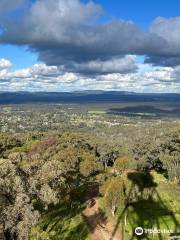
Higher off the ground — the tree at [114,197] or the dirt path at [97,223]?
the tree at [114,197]

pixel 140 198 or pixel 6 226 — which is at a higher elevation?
pixel 6 226

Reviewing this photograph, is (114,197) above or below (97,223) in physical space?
above

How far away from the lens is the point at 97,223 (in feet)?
204

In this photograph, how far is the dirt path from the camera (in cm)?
5722

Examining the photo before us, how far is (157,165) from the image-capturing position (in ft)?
414

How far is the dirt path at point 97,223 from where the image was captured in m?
57.2

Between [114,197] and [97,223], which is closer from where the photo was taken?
[97,223]

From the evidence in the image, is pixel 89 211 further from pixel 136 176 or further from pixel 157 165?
pixel 157 165

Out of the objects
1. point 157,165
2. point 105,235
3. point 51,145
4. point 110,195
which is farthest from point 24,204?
point 157,165

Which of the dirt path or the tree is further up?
the tree

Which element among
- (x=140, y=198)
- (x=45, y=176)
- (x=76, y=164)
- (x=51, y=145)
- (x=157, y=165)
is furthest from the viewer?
(x=157, y=165)

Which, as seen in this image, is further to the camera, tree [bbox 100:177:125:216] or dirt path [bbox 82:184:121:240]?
tree [bbox 100:177:125:216]

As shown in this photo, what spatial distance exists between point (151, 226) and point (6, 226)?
88.5 ft

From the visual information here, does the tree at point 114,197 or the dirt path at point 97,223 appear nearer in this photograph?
the dirt path at point 97,223
